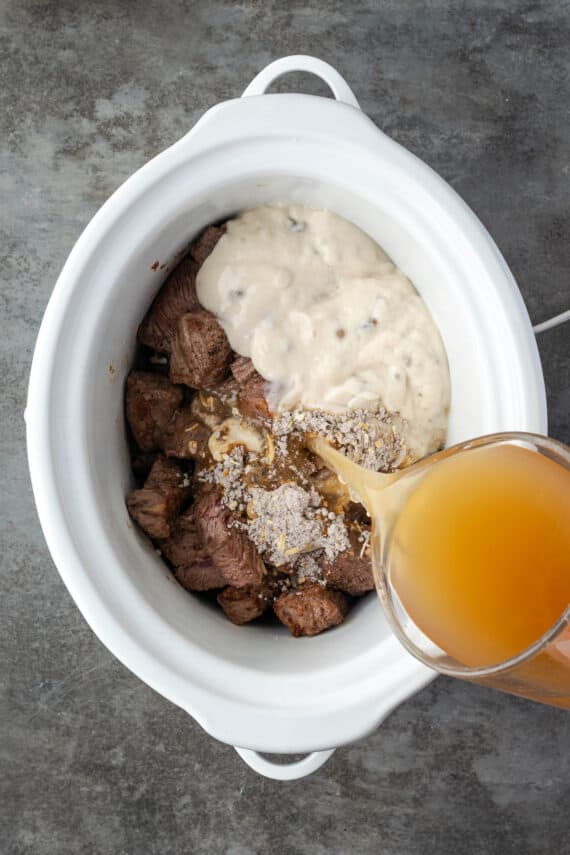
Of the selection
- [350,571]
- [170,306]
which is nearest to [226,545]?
[350,571]

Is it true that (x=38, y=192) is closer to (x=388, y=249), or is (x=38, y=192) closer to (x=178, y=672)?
(x=388, y=249)

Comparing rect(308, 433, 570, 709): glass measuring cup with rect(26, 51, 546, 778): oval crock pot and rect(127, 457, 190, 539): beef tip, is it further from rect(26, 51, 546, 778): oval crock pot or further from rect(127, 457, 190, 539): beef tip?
rect(127, 457, 190, 539): beef tip

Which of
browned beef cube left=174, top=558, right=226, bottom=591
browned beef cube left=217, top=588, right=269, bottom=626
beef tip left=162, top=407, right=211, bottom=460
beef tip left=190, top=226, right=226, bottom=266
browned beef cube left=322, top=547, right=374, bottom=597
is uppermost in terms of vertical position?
beef tip left=190, top=226, right=226, bottom=266

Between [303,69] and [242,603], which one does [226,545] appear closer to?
[242,603]

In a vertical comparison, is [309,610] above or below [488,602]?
below

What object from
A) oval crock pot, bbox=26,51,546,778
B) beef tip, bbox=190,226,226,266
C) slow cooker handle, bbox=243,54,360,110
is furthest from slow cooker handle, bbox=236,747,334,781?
slow cooker handle, bbox=243,54,360,110

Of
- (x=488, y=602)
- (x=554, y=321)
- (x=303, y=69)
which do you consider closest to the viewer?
(x=488, y=602)

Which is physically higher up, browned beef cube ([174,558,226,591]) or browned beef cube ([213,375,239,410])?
browned beef cube ([213,375,239,410])
